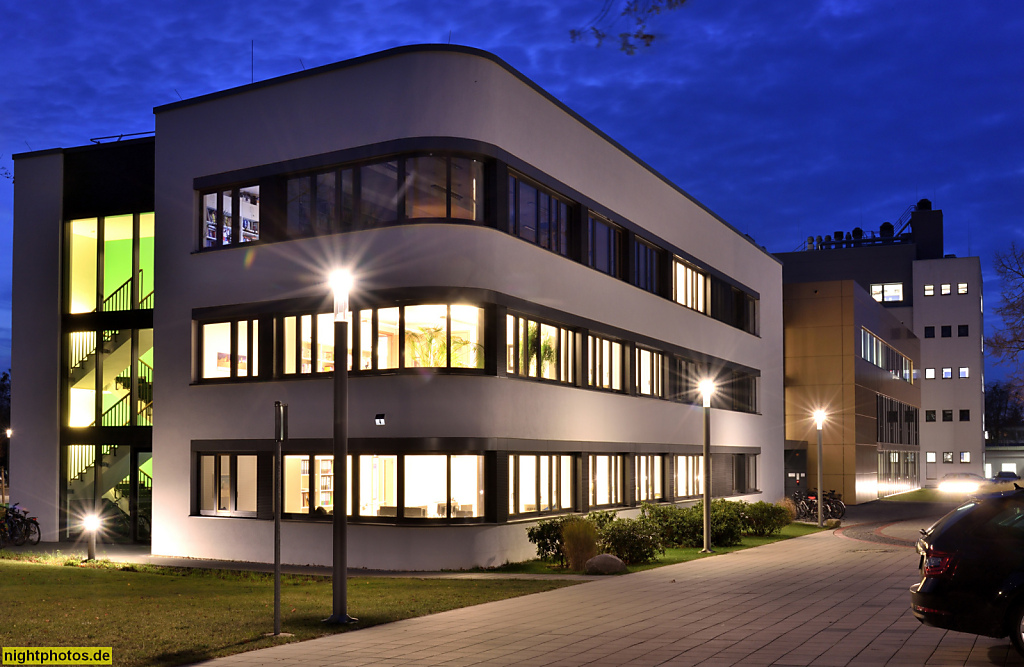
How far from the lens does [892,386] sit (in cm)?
6856

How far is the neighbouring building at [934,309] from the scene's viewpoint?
102m

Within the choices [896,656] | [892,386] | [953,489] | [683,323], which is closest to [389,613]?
[896,656]

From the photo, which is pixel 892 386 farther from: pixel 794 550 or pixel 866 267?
pixel 794 550

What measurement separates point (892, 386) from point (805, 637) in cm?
5902

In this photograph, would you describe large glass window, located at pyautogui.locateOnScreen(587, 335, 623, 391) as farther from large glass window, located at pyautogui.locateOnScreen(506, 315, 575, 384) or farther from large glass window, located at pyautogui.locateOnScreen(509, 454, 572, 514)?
large glass window, located at pyautogui.locateOnScreen(509, 454, 572, 514)

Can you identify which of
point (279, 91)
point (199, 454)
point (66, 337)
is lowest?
point (199, 454)

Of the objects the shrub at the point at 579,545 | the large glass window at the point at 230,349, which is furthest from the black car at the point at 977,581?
the large glass window at the point at 230,349

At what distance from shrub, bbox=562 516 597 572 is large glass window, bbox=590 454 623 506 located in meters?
5.70

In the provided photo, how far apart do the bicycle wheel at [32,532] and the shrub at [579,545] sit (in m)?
15.1

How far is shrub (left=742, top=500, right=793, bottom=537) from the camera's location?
105 ft

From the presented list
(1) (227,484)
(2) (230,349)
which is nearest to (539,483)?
(1) (227,484)

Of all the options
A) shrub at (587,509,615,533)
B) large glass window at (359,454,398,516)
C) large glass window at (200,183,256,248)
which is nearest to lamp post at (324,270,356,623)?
large glass window at (359,454,398,516)

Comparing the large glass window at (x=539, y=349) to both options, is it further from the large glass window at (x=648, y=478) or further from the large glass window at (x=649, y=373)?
the large glass window at (x=648, y=478)

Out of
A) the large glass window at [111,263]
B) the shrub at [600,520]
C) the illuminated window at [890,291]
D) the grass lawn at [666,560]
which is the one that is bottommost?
the grass lawn at [666,560]
